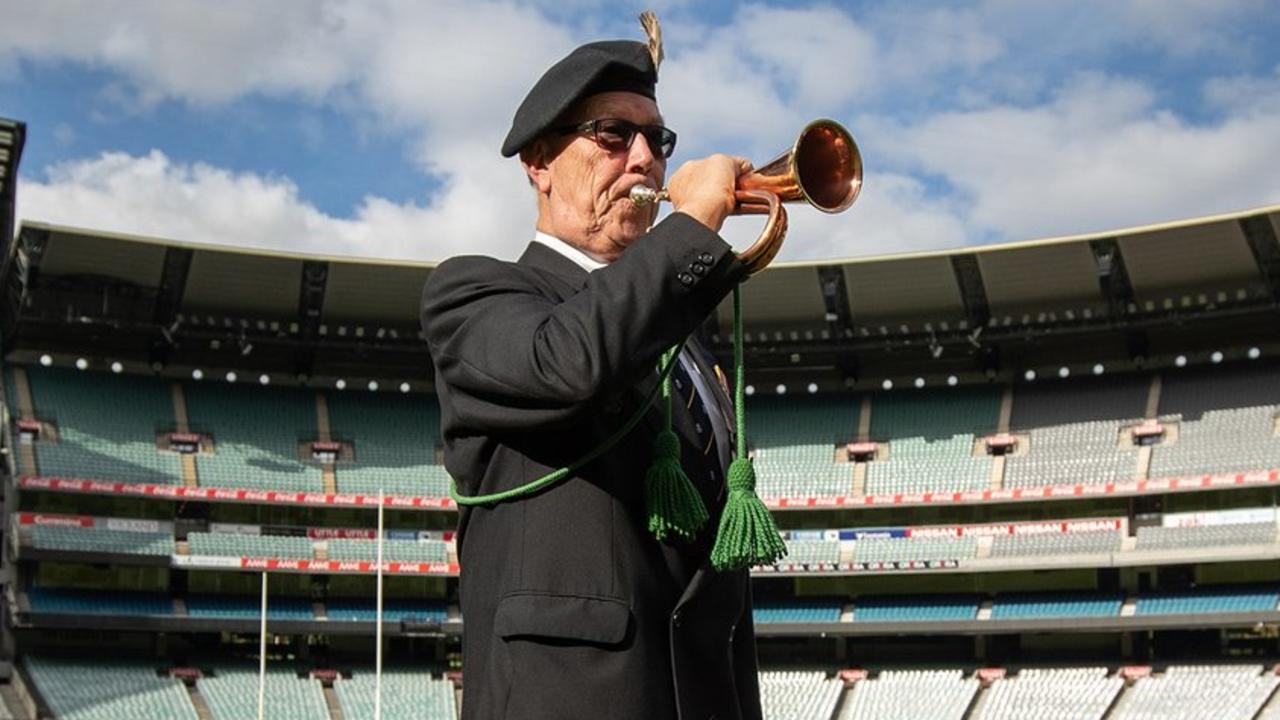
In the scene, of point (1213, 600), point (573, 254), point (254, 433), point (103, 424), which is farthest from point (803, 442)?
point (573, 254)

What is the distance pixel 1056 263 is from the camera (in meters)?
37.2

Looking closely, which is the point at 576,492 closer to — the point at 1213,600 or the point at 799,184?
the point at 799,184

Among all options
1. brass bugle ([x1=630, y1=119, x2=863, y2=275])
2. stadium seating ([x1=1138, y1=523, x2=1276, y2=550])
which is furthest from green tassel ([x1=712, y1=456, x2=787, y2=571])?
stadium seating ([x1=1138, y1=523, x2=1276, y2=550])

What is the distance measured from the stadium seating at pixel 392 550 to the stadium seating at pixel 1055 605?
14.7 m

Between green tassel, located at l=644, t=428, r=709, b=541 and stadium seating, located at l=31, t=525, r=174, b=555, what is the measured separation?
36.7 meters

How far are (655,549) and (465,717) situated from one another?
18.0 inches

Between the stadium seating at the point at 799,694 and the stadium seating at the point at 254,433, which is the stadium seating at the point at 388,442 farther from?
the stadium seating at the point at 799,694

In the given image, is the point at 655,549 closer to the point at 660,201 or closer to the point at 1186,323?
the point at 660,201

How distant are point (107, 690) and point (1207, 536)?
89.1 feet

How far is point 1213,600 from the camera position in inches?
1409

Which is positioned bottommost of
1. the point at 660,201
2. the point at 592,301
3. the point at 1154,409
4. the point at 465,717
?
the point at 465,717

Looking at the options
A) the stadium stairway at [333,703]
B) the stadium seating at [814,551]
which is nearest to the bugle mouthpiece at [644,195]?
the stadium stairway at [333,703]

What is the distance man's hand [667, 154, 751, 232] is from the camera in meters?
2.41

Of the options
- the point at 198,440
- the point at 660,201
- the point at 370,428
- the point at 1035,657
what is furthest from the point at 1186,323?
the point at 660,201
